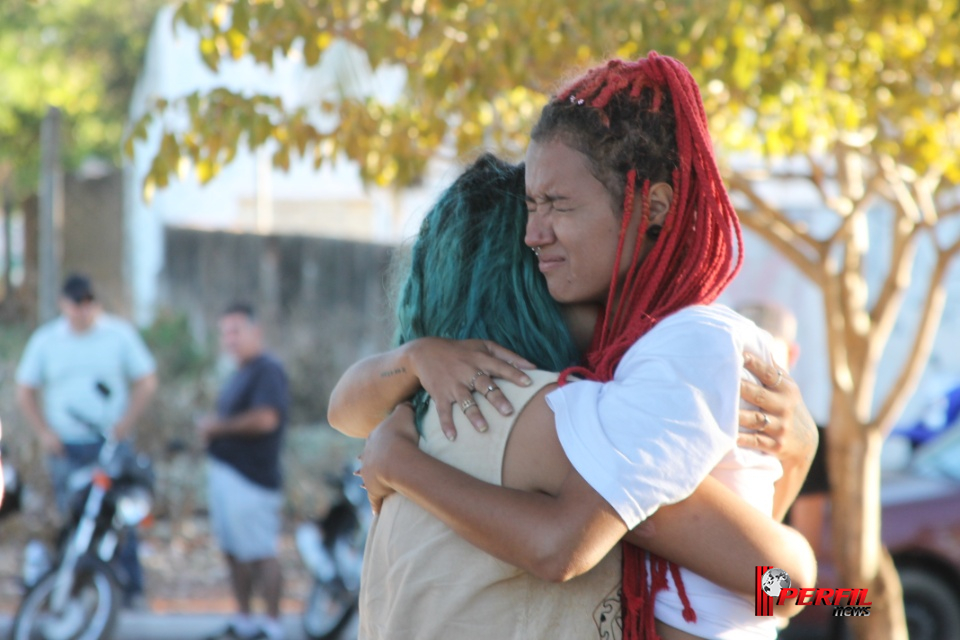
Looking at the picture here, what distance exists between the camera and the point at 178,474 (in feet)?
28.5

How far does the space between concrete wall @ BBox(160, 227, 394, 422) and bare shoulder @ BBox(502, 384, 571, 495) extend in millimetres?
8793

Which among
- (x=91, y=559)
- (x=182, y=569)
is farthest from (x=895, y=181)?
(x=182, y=569)

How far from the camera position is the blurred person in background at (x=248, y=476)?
6.46 m

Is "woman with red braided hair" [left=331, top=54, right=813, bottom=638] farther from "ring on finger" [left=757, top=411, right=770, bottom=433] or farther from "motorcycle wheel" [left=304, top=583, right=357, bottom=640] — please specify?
"motorcycle wheel" [left=304, top=583, right=357, bottom=640]

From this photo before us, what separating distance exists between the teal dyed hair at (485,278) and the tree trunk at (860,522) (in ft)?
10.2

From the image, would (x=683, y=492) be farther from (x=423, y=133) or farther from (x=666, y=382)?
(x=423, y=133)

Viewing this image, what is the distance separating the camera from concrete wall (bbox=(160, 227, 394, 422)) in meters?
10.7

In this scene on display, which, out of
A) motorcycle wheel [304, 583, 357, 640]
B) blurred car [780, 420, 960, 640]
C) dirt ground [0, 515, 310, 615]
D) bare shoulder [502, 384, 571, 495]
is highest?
bare shoulder [502, 384, 571, 495]

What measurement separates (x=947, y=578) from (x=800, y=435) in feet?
16.1

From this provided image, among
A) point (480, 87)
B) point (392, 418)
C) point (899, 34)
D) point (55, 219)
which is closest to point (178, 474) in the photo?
point (55, 219)

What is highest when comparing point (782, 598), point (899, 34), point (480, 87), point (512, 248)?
point (899, 34)

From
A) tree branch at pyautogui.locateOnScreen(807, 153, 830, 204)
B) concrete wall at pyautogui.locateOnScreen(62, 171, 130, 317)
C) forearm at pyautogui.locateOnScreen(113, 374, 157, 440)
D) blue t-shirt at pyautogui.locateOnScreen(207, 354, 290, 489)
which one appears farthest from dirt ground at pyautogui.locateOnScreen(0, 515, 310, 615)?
concrete wall at pyautogui.locateOnScreen(62, 171, 130, 317)

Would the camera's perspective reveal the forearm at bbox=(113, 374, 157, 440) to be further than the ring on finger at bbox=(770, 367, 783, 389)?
Yes

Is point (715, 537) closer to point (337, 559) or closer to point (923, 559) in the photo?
point (923, 559)
